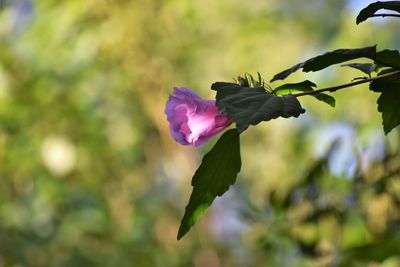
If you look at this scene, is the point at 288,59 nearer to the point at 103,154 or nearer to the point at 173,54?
the point at 173,54

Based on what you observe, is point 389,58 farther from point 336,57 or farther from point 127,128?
point 127,128

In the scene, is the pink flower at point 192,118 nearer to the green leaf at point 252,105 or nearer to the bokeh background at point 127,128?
the green leaf at point 252,105

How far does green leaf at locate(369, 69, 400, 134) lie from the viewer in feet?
1.84

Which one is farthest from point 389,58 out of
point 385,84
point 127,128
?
point 127,128

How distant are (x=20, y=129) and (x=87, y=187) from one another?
400mm

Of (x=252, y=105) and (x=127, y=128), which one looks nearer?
(x=252, y=105)

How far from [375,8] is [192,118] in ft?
0.48

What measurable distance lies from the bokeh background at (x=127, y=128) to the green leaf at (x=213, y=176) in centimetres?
164

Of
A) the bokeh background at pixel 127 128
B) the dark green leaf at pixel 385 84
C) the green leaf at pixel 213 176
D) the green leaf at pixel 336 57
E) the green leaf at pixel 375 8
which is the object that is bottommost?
the green leaf at pixel 213 176

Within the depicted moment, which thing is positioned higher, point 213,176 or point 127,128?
point 127,128

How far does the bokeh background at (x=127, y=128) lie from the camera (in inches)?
106

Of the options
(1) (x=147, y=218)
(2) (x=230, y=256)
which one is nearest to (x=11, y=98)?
(1) (x=147, y=218)

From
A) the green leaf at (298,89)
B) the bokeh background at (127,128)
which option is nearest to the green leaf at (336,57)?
the green leaf at (298,89)

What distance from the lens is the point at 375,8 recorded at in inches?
21.6
